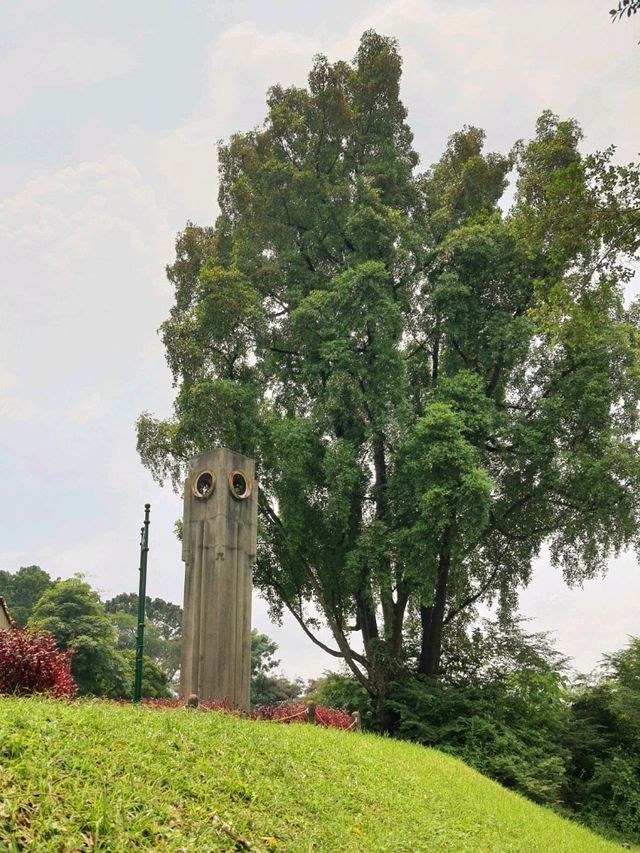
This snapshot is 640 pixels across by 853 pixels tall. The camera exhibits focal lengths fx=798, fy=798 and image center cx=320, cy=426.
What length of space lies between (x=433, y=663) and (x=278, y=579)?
3921 millimetres

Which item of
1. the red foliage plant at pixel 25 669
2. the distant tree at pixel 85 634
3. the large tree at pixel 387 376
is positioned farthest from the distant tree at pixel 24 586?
the red foliage plant at pixel 25 669

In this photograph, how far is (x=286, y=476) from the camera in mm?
16500

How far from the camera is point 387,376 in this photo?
16.5 meters

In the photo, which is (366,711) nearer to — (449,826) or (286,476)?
(286,476)

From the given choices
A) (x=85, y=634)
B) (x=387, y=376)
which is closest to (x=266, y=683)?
(x=85, y=634)

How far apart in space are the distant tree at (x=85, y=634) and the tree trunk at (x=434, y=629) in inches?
450

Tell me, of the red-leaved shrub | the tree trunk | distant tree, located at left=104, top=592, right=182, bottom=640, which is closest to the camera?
the red-leaved shrub

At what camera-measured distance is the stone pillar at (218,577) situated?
11.9m

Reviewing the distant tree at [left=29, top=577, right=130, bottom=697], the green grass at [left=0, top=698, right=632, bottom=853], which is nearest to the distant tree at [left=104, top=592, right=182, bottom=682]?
the distant tree at [left=29, top=577, right=130, bottom=697]

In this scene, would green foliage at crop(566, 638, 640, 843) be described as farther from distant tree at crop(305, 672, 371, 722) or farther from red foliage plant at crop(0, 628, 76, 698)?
red foliage plant at crop(0, 628, 76, 698)

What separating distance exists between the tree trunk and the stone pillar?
20.5 ft

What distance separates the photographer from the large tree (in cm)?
1617

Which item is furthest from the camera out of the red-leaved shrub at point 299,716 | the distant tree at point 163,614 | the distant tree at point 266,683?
the distant tree at point 163,614

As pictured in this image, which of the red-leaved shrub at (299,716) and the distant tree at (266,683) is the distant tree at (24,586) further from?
the red-leaved shrub at (299,716)
